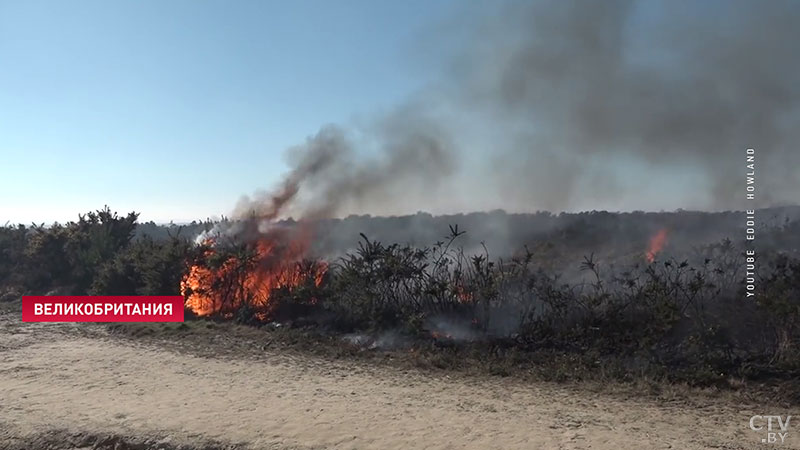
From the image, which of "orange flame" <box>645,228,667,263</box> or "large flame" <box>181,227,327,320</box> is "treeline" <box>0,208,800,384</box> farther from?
"orange flame" <box>645,228,667,263</box>

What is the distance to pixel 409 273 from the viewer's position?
42.5 ft

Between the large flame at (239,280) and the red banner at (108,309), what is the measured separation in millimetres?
735

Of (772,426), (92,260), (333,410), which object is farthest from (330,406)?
(92,260)

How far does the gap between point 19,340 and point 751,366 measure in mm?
17439

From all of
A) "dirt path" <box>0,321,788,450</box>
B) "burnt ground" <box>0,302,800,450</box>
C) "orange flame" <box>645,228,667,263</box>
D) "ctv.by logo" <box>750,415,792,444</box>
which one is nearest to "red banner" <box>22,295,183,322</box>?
"burnt ground" <box>0,302,800,450</box>

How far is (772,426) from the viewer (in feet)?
20.6

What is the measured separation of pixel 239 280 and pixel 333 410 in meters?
10.2

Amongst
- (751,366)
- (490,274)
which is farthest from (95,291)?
(751,366)

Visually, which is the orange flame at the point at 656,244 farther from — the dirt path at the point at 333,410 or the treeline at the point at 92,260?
the treeline at the point at 92,260

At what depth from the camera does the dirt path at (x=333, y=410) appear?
6.01 m

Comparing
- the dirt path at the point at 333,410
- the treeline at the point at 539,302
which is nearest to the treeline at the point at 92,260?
the treeline at the point at 539,302

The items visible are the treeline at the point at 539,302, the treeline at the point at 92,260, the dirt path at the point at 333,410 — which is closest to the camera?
the dirt path at the point at 333,410

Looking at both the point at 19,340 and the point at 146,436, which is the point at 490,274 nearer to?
the point at 146,436

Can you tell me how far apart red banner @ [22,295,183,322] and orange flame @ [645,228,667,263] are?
17826 millimetres
